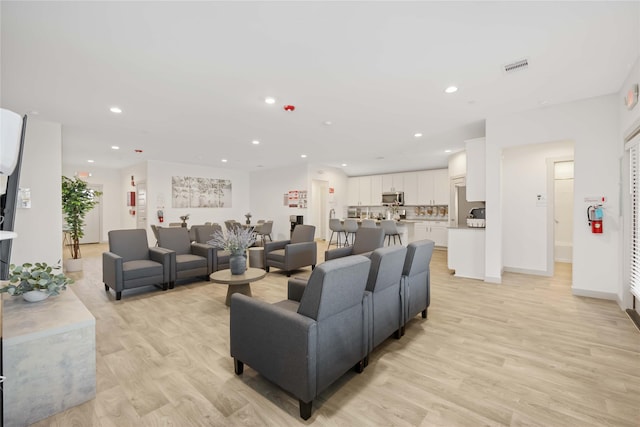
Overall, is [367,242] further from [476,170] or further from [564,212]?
[564,212]

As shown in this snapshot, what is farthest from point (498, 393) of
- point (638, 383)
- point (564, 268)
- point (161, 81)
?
point (564, 268)

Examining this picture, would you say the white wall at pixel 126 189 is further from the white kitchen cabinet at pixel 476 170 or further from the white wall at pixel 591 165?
the white wall at pixel 591 165

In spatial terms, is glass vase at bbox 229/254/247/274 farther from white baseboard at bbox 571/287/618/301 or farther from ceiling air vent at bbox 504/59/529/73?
white baseboard at bbox 571/287/618/301

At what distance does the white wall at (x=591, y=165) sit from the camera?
12.6ft

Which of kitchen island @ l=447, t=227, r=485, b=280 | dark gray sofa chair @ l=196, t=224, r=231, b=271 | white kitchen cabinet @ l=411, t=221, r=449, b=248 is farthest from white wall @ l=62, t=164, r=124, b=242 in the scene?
kitchen island @ l=447, t=227, r=485, b=280

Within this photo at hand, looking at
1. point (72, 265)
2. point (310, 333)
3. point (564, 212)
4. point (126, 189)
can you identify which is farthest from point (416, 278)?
point (126, 189)

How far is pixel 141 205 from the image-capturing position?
896 centimetres

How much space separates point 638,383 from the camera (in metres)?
2.09

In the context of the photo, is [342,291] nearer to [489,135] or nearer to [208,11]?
[208,11]

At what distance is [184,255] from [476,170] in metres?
5.56

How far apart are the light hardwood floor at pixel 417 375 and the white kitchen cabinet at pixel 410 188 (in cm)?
625

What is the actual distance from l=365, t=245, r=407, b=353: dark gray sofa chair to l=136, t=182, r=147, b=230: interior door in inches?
334

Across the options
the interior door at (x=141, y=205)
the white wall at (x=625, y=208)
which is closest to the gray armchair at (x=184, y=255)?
the interior door at (x=141, y=205)

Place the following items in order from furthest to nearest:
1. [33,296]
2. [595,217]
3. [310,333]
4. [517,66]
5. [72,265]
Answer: [72,265] < [595,217] < [517,66] < [33,296] < [310,333]
